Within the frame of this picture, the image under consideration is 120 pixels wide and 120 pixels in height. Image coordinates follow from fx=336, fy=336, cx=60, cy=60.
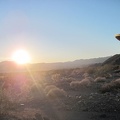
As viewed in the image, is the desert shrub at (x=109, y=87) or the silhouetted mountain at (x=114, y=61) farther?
the silhouetted mountain at (x=114, y=61)

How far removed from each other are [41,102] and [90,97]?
12.1 ft

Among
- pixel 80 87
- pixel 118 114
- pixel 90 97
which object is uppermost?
pixel 80 87

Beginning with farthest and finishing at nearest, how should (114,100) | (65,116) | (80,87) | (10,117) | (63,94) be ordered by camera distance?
(80,87)
(63,94)
(114,100)
(65,116)
(10,117)

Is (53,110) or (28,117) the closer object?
(28,117)

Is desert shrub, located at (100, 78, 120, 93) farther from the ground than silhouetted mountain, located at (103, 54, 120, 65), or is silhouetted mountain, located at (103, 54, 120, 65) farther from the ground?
silhouetted mountain, located at (103, 54, 120, 65)

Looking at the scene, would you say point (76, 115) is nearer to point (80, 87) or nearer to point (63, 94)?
point (63, 94)

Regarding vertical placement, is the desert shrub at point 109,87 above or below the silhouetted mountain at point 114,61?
below

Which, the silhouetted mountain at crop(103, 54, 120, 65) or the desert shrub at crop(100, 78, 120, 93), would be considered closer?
the desert shrub at crop(100, 78, 120, 93)

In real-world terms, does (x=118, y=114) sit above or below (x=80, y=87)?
below

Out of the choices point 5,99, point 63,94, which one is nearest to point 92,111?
point 5,99

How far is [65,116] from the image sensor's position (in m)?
18.9

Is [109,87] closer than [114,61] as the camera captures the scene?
Yes

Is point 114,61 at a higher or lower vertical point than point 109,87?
higher

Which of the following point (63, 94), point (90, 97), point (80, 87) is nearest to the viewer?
point (90, 97)
